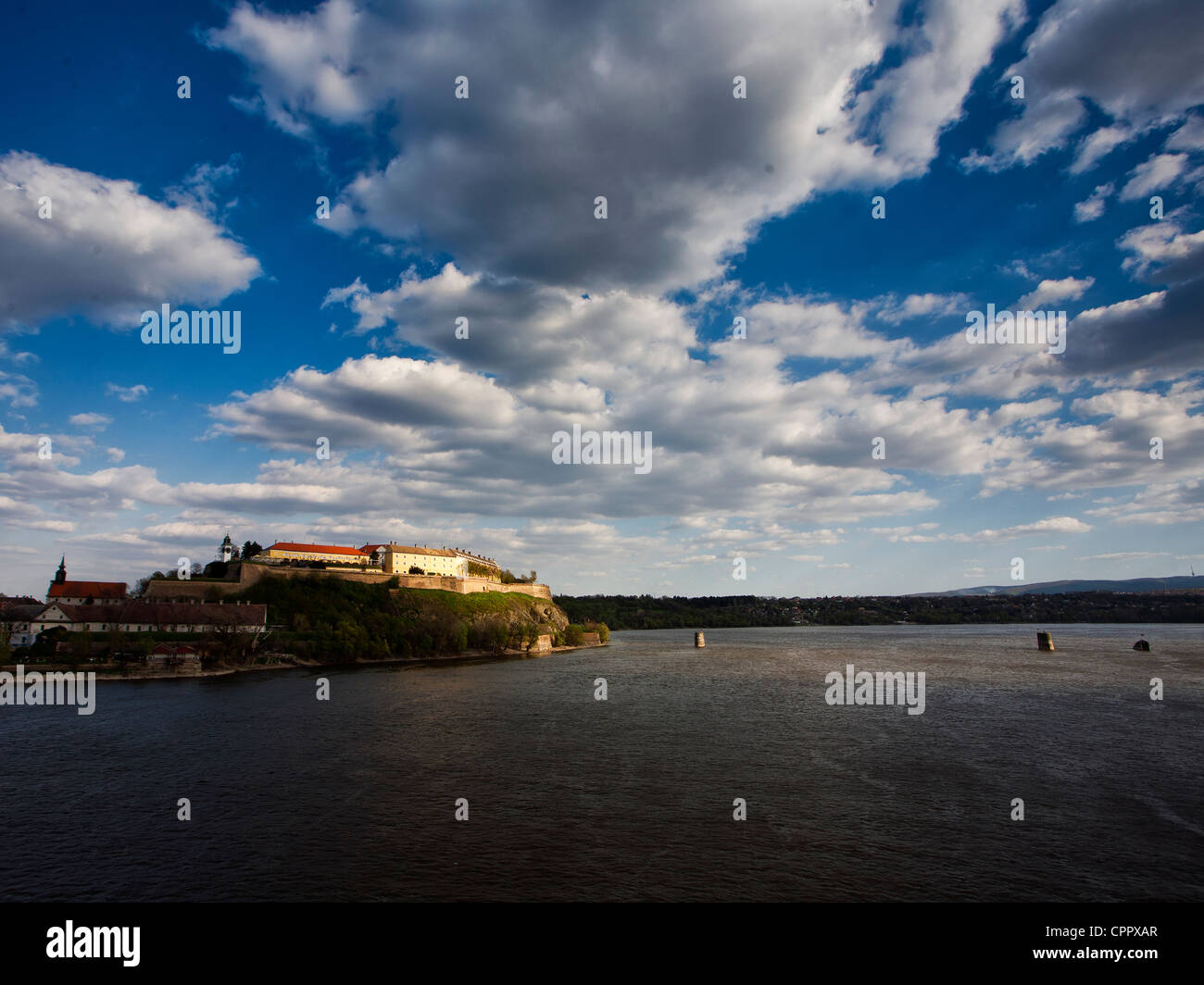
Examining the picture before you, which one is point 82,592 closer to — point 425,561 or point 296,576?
point 296,576

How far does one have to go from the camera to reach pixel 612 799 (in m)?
24.9

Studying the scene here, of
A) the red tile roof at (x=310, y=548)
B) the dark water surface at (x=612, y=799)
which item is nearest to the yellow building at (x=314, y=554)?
the red tile roof at (x=310, y=548)

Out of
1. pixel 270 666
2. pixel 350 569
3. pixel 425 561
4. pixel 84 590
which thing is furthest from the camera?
pixel 425 561

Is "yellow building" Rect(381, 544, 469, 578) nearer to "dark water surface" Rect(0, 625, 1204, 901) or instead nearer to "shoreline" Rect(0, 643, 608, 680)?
"shoreline" Rect(0, 643, 608, 680)

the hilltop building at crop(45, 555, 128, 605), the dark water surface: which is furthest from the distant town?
the dark water surface

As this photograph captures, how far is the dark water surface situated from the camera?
17.9 metres

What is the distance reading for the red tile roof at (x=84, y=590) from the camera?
100375 millimetres

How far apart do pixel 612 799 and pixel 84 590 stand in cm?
11328

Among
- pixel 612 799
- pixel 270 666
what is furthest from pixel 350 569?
pixel 612 799
